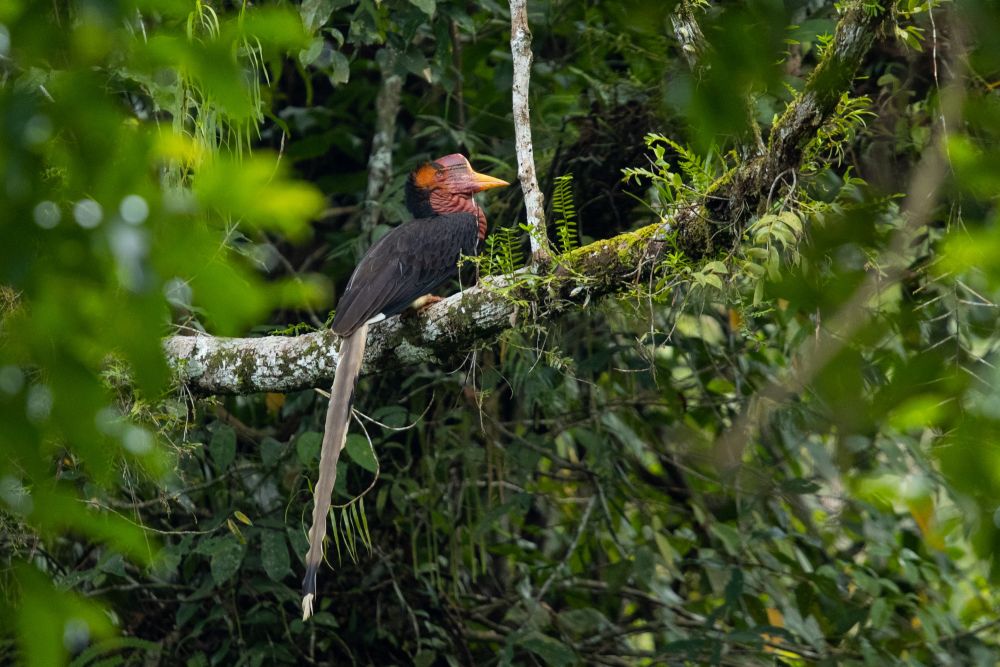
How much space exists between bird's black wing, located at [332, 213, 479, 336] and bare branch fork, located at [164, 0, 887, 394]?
0.08 m

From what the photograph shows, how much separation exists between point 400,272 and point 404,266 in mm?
45

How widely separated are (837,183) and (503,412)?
1311 mm

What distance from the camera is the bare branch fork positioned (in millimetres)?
1979

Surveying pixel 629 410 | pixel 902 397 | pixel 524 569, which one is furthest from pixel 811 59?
pixel 902 397

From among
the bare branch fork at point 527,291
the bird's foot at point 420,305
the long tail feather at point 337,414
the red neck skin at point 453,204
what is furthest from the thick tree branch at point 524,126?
the red neck skin at point 453,204

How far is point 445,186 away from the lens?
11.0 ft

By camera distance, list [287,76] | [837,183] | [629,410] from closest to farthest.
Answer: [837,183] → [629,410] → [287,76]

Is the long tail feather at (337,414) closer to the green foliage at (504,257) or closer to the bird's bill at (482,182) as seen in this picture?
the green foliage at (504,257)

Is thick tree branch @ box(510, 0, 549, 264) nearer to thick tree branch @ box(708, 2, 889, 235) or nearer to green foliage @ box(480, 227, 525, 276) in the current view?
green foliage @ box(480, 227, 525, 276)

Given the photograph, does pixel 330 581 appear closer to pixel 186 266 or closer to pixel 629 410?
pixel 629 410

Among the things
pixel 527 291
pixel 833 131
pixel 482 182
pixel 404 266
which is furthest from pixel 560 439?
pixel 833 131

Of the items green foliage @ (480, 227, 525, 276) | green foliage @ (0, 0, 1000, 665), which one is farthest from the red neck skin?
green foliage @ (480, 227, 525, 276)

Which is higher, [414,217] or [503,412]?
[414,217]

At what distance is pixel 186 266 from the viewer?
944 millimetres
